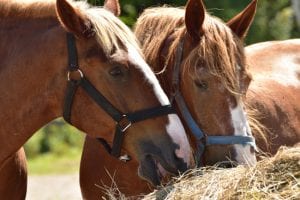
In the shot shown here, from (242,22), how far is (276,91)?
1007mm

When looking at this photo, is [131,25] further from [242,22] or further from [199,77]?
[199,77]

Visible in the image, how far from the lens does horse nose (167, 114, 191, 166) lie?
4.04 m

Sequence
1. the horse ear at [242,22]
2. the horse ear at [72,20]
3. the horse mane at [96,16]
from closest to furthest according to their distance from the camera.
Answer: the horse ear at [72,20]
the horse mane at [96,16]
the horse ear at [242,22]

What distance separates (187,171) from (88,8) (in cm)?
114

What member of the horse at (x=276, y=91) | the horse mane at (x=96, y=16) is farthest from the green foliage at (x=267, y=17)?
the horse mane at (x=96, y=16)

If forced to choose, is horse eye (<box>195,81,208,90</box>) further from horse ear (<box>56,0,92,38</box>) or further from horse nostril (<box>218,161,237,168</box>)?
horse ear (<box>56,0,92,38</box>)

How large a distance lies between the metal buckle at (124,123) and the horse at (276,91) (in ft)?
3.85

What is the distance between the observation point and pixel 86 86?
13.5ft

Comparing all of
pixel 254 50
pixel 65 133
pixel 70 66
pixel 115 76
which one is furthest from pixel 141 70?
pixel 65 133

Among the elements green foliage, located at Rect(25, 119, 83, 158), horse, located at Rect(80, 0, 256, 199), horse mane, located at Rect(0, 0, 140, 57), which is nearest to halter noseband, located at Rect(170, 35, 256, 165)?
horse, located at Rect(80, 0, 256, 199)

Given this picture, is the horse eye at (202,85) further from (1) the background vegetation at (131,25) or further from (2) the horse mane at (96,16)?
Answer: (1) the background vegetation at (131,25)

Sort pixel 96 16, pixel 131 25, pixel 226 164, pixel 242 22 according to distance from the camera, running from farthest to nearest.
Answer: pixel 131 25, pixel 242 22, pixel 226 164, pixel 96 16

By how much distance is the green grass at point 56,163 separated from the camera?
14.5 meters

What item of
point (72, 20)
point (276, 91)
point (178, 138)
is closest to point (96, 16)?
point (72, 20)
